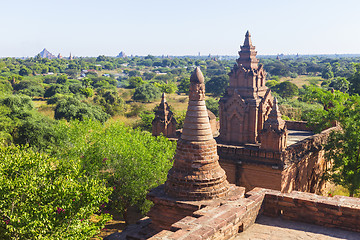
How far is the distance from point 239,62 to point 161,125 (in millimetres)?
7220

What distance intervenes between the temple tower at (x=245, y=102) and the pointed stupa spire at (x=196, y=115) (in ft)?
43.7

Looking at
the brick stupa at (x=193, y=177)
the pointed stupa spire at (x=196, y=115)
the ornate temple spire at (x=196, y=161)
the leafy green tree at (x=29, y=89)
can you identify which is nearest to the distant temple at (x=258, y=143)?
the brick stupa at (x=193, y=177)

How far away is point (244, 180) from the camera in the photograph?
65.9 feet

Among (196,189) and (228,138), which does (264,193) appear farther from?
(228,138)

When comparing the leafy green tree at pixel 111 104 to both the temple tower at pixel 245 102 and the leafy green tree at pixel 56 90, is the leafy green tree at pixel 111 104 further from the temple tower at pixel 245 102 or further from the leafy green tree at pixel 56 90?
the temple tower at pixel 245 102

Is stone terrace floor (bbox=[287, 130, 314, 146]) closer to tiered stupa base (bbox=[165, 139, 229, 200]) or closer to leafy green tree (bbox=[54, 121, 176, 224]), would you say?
leafy green tree (bbox=[54, 121, 176, 224])

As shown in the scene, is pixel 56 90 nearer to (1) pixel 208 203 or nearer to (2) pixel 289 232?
(1) pixel 208 203

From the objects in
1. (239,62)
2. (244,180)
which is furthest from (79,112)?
(244,180)

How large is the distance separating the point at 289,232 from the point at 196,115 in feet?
13.4

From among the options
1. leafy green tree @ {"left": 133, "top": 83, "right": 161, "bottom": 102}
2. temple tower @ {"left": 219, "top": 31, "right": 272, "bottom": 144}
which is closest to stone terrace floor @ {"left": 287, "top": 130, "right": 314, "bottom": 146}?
temple tower @ {"left": 219, "top": 31, "right": 272, "bottom": 144}

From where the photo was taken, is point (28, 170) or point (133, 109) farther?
point (133, 109)

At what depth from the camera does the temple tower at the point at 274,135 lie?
1886 cm

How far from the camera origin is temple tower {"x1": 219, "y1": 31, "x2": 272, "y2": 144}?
23141 millimetres

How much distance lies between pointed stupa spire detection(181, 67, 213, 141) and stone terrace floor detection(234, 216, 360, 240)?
2.94 meters
